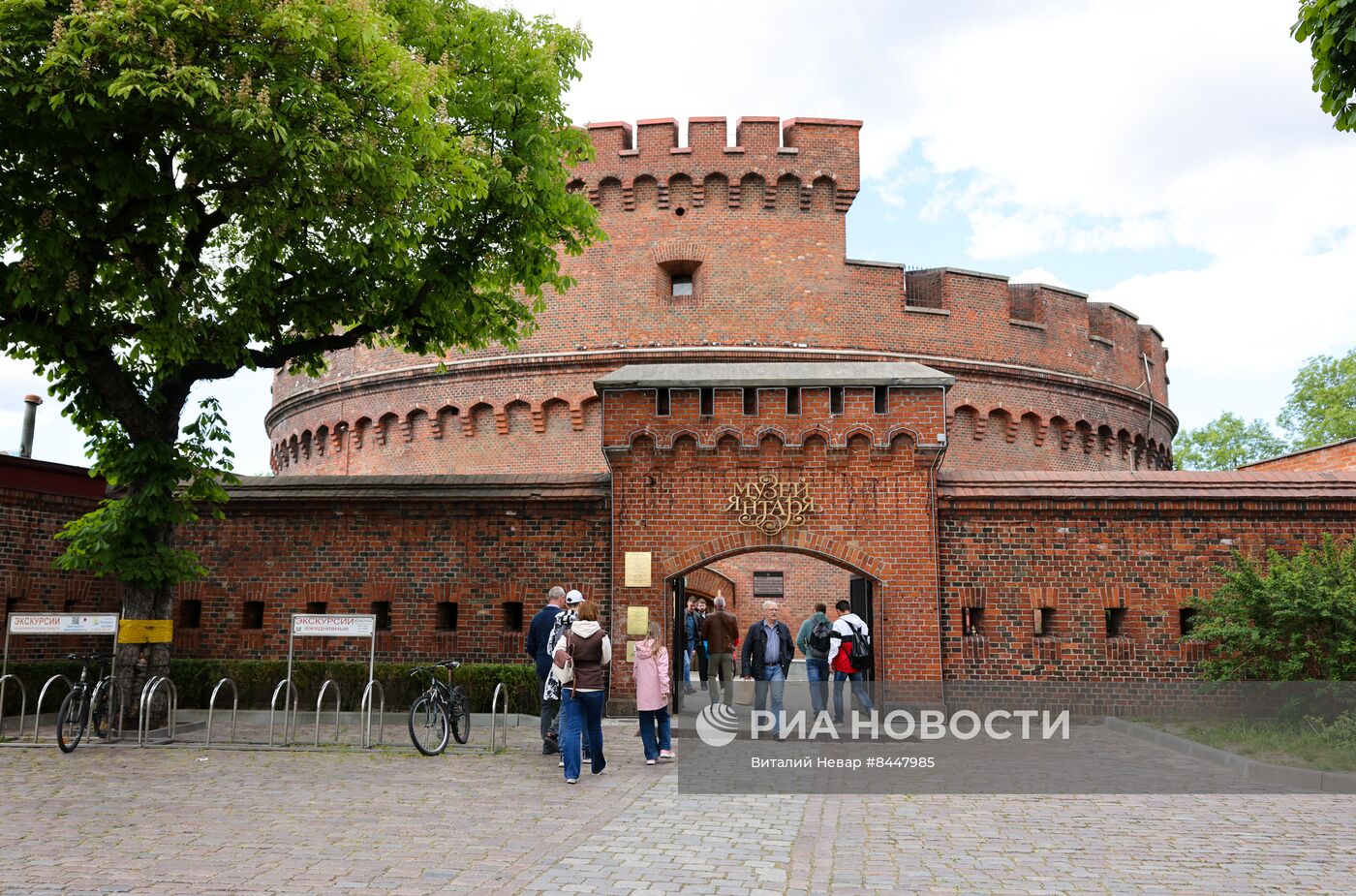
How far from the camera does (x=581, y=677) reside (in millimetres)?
9648

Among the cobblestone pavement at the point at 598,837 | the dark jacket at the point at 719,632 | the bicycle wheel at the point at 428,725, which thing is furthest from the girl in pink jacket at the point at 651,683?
the dark jacket at the point at 719,632

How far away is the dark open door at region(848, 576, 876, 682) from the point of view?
1433 cm

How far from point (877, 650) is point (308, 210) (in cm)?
910

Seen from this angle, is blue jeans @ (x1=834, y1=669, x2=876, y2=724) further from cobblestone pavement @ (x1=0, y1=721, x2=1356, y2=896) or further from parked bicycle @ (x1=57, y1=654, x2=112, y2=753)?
parked bicycle @ (x1=57, y1=654, x2=112, y2=753)

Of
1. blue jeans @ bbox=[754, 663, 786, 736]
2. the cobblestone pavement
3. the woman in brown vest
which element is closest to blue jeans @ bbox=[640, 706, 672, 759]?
the cobblestone pavement

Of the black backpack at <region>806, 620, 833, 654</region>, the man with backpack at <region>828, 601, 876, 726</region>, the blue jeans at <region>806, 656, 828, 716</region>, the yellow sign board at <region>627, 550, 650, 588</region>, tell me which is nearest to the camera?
the man with backpack at <region>828, 601, 876, 726</region>

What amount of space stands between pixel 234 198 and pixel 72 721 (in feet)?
19.8

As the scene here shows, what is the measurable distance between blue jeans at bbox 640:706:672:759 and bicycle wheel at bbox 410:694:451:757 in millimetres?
2239

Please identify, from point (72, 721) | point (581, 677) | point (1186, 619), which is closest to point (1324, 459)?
point (1186, 619)

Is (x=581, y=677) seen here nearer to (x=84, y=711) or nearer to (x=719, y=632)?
(x=719, y=632)

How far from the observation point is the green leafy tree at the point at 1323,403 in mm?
48000

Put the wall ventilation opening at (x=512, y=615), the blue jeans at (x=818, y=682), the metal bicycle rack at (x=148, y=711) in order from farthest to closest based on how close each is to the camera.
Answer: the wall ventilation opening at (x=512, y=615), the blue jeans at (x=818, y=682), the metal bicycle rack at (x=148, y=711)

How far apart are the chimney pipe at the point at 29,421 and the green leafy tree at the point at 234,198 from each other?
8180 millimetres

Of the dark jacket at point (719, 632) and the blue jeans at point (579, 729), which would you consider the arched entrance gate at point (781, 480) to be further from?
the blue jeans at point (579, 729)
